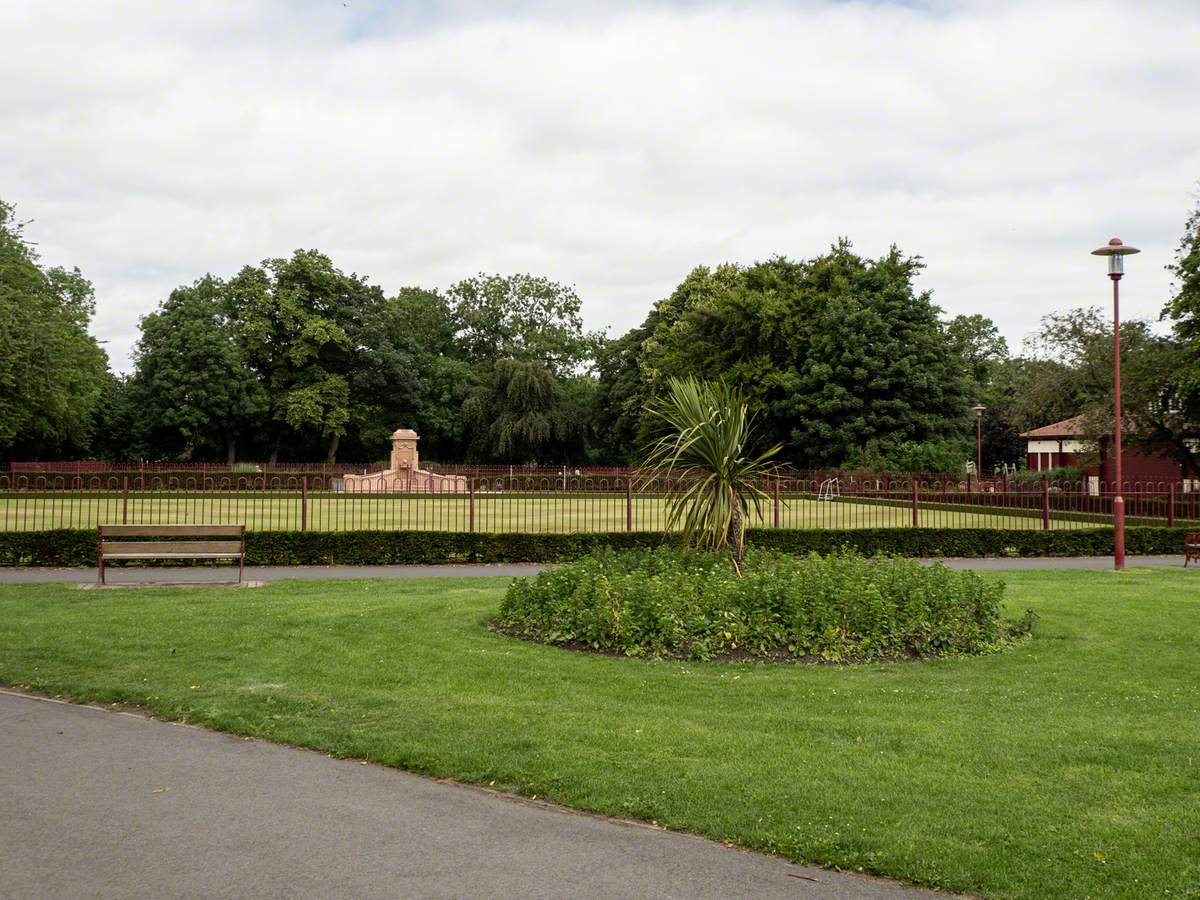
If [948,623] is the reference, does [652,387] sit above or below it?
above

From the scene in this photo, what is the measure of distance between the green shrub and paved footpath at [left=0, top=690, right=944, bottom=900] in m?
3.84

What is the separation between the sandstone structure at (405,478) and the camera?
45.2 m

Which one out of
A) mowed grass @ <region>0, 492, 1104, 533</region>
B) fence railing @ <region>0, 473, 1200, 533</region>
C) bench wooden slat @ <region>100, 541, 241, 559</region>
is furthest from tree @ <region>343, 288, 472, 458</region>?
bench wooden slat @ <region>100, 541, 241, 559</region>

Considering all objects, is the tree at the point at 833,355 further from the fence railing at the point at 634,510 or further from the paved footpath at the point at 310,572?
the paved footpath at the point at 310,572

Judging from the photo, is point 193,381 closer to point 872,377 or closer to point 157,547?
point 872,377

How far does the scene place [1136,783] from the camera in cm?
537

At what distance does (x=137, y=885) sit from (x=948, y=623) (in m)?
7.55

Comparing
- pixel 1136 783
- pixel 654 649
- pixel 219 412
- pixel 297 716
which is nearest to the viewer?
pixel 1136 783

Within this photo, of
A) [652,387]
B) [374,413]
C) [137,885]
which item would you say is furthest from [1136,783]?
[374,413]

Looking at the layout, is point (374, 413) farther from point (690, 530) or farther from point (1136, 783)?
point (1136, 783)

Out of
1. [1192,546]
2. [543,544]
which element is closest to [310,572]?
[543,544]

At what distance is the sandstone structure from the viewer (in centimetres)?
4519

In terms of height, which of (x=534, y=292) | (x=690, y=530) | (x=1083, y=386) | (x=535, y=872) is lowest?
(x=535, y=872)

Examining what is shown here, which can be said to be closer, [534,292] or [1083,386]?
[1083,386]
